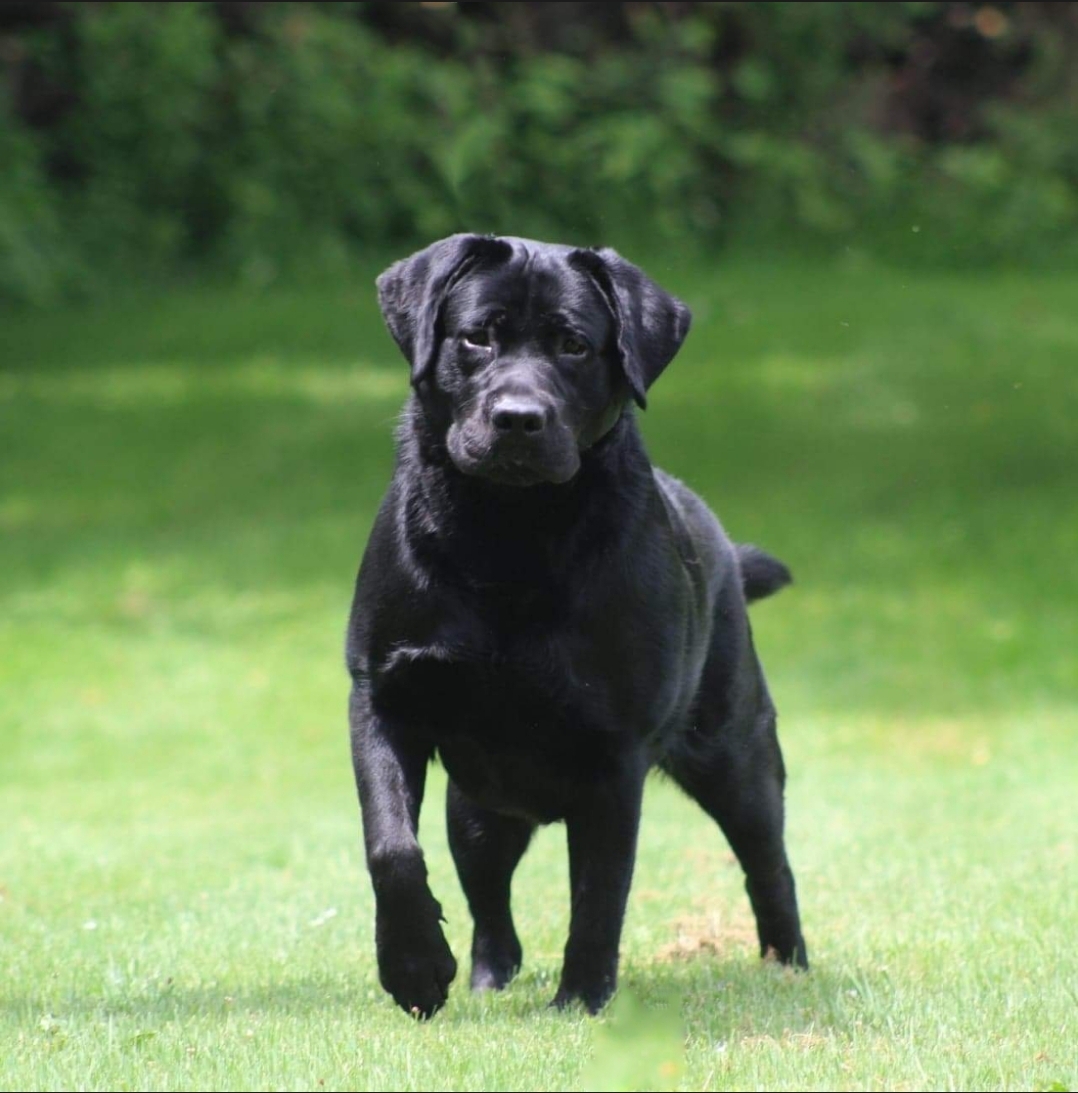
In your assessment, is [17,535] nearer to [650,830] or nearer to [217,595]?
[217,595]

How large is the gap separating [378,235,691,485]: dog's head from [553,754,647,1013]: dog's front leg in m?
0.74

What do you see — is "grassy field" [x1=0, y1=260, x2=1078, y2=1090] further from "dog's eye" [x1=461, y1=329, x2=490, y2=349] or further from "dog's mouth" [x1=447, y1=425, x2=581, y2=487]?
"dog's eye" [x1=461, y1=329, x2=490, y2=349]

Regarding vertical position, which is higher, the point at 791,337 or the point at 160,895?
the point at 160,895

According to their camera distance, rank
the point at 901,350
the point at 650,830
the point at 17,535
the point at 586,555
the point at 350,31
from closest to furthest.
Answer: the point at 586,555 → the point at 650,830 → the point at 17,535 → the point at 901,350 → the point at 350,31

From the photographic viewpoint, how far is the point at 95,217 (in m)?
19.8

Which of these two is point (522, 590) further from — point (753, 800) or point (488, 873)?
point (753, 800)

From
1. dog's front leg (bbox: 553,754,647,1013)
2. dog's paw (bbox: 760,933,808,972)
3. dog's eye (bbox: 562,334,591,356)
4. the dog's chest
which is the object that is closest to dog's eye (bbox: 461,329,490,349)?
dog's eye (bbox: 562,334,591,356)

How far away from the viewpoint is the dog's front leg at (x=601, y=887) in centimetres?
441

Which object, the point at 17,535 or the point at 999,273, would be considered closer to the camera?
the point at 17,535

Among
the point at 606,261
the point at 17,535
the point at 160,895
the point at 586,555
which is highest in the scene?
the point at 606,261

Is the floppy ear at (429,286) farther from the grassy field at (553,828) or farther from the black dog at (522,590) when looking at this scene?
the grassy field at (553,828)

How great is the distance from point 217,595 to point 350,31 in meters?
7.72

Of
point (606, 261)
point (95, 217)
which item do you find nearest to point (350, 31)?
point (95, 217)

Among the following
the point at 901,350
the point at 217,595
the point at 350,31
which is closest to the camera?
the point at 217,595
